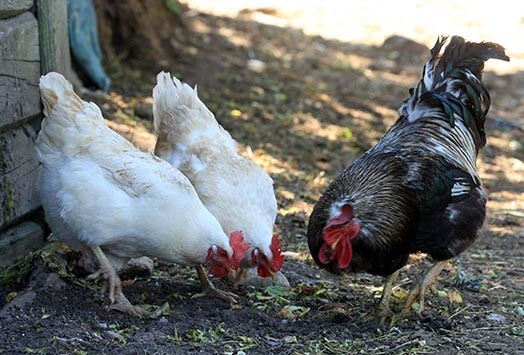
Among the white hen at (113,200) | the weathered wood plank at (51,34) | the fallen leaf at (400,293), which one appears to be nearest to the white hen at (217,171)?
the white hen at (113,200)

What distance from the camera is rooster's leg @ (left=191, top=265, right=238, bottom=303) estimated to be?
5.34 metres

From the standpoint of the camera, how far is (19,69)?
5238mm

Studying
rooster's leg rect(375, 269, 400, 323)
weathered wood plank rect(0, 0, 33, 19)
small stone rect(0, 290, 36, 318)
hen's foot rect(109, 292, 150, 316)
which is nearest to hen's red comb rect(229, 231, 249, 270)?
hen's foot rect(109, 292, 150, 316)

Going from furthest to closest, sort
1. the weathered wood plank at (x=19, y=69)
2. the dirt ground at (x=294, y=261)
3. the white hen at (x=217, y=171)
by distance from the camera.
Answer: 1. the white hen at (x=217, y=171)
2. the weathered wood plank at (x=19, y=69)
3. the dirt ground at (x=294, y=261)

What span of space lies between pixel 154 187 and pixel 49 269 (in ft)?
3.12

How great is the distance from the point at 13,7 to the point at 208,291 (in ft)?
7.32

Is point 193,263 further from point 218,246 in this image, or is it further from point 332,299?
point 332,299

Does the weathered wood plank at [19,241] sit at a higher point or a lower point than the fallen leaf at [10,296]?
higher

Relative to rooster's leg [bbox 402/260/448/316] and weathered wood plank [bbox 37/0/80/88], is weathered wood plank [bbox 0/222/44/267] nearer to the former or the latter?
weathered wood plank [bbox 37/0/80/88]

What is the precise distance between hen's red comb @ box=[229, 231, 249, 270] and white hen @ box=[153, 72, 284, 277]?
0.28 feet

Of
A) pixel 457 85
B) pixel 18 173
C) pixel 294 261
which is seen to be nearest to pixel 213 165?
pixel 294 261

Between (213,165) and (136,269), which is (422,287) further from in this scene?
(136,269)

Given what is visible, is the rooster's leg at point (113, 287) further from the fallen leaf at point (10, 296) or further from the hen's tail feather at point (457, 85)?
the hen's tail feather at point (457, 85)

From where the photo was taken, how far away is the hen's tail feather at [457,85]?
225 inches
